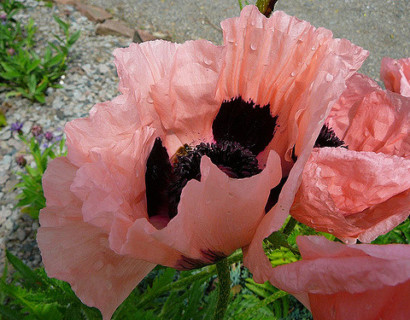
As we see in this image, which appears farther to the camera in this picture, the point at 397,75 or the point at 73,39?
the point at 73,39

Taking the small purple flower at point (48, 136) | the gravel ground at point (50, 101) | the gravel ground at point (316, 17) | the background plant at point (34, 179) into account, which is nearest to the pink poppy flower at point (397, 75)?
the background plant at point (34, 179)

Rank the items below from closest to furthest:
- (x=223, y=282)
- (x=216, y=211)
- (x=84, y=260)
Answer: (x=216, y=211) → (x=84, y=260) → (x=223, y=282)

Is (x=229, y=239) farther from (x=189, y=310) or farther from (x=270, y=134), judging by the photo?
(x=189, y=310)

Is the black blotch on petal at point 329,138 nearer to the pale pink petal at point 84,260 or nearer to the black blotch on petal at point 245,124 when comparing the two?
the black blotch on petal at point 245,124

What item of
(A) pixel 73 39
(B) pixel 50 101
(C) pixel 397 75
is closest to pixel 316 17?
(A) pixel 73 39

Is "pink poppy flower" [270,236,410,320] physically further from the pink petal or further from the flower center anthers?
the flower center anthers

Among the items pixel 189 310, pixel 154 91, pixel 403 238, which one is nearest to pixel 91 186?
pixel 154 91

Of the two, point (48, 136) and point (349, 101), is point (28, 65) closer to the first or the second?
point (48, 136)

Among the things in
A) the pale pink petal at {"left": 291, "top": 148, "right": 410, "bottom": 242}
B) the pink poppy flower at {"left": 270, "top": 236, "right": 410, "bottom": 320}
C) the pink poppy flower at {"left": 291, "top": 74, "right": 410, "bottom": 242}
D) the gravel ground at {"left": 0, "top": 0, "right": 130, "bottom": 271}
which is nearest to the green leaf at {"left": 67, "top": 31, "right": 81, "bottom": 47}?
the gravel ground at {"left": 0, "top": 0, "right": 130, "bottom": 271}
